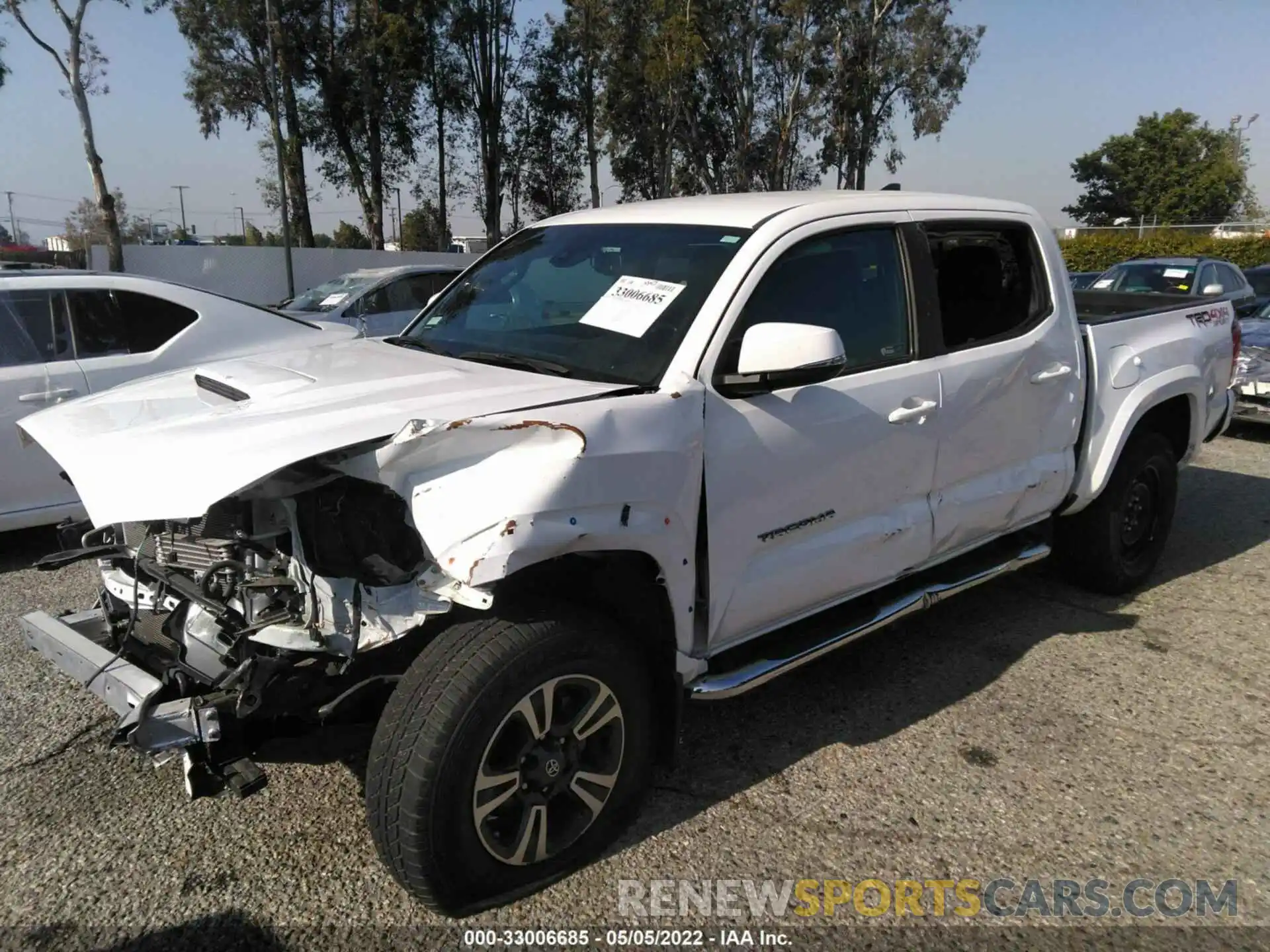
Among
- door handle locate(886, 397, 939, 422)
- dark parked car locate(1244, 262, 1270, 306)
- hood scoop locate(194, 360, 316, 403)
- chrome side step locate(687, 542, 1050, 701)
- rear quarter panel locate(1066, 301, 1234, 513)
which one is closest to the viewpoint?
hood scoop locate(194, 360, 316, 403)

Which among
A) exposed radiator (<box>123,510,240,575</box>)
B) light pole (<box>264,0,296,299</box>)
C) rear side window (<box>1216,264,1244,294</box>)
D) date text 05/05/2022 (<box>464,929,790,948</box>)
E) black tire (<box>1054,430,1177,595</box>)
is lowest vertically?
date text 05/05/2022 (<box>464,929,790,948</box>)

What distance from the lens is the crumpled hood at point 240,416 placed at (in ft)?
7.50

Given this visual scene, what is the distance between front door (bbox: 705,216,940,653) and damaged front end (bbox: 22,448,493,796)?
3.14 ft

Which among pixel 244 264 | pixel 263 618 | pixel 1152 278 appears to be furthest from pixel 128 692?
pixel 244 264

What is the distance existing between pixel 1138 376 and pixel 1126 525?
825 millimetres

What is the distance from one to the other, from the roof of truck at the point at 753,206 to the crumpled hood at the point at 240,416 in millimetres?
927

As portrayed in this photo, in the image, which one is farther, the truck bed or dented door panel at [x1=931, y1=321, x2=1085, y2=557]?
the truck bed

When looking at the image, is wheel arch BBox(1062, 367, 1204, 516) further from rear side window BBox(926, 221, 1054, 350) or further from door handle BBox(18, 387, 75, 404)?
door handle BBox(18, 387, 75, 404)

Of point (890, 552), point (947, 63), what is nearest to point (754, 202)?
point (890, 552)

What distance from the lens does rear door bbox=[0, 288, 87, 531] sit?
16.7 feet

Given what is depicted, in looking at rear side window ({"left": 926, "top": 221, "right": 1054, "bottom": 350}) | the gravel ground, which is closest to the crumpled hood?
the gravel ground

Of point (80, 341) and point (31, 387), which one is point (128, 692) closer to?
point (31, 387)

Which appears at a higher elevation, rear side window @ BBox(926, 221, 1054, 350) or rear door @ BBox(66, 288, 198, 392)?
rear side window @ BBox(926, 221, 1054, 350)

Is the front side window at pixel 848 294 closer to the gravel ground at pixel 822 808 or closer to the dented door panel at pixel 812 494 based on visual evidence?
the dented door panel at pixel 812 494
